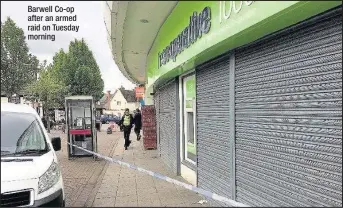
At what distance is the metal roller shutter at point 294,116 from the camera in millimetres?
2793

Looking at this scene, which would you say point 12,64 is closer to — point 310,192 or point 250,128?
point 250,128

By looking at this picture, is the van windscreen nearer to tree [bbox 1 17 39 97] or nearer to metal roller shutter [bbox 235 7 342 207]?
tree [bbox 1 17 39 97]

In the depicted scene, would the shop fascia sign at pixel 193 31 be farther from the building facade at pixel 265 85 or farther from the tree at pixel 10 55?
the tree at pixel 10 55

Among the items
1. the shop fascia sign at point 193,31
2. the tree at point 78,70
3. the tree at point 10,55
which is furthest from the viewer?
the tree at point 78,70

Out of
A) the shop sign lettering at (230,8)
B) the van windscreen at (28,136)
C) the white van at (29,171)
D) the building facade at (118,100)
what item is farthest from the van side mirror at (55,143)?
the building facade at (118,100)

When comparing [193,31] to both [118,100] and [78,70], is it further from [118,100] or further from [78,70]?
[118,100]

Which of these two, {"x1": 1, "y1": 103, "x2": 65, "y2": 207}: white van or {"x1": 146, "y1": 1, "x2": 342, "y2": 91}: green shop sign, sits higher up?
{"x1": 146, "y1": 1, "x2": 342, "y2": 91}: green shop sign

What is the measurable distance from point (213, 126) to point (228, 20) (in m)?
2.58

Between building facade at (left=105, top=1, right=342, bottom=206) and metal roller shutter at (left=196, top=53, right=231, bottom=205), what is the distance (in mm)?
16

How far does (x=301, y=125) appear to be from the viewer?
10.4ft

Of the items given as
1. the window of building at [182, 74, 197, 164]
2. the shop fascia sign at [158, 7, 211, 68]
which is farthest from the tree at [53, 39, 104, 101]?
the shop fascia sign at [158, 7, 211, 68]

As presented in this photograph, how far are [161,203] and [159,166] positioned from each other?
843 centimetres

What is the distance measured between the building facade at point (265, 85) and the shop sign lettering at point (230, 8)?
17 mm

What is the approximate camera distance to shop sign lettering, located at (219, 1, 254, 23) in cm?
270
